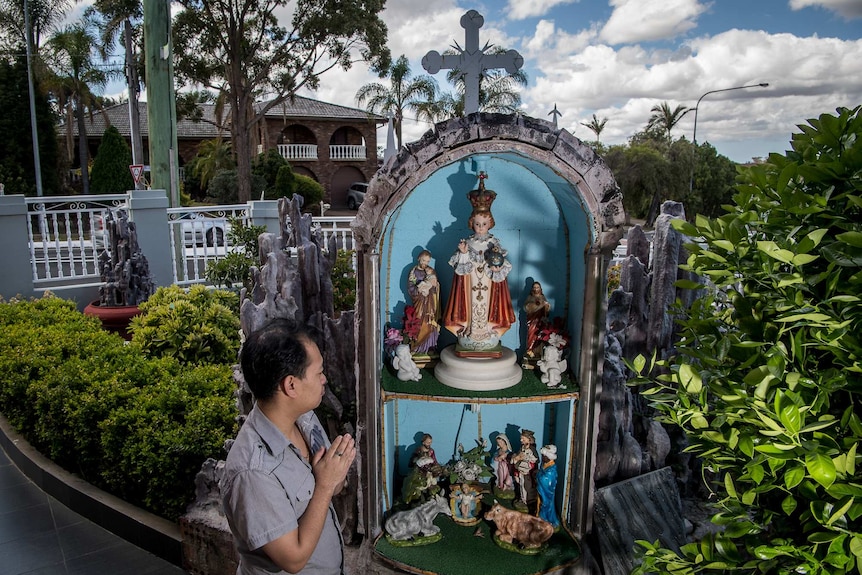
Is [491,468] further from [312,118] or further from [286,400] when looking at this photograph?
[312,118]

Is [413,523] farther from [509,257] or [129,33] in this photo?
[129,33]

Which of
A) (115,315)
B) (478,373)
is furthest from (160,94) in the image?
(478,373)

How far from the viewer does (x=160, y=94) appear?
37.0 ft

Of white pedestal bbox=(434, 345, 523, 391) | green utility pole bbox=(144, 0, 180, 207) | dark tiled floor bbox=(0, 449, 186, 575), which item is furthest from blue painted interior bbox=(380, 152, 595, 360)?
green utility pole bbox=(144, 0, 180, 207)

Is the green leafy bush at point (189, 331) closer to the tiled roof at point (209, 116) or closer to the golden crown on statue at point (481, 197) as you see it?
the golden crown on statue at point (481, 197)

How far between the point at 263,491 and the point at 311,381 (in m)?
0.43

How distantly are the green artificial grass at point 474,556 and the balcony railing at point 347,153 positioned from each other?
32.7 metres

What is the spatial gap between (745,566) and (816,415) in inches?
20.0

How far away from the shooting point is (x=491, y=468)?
4.10 m

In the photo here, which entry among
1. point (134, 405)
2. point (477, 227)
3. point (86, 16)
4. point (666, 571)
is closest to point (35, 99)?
point (86, 16)

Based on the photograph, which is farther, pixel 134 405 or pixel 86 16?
pixel 86 16

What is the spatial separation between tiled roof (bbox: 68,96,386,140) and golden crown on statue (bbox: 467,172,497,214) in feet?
96.8

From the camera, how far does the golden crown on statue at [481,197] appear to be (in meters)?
3.68

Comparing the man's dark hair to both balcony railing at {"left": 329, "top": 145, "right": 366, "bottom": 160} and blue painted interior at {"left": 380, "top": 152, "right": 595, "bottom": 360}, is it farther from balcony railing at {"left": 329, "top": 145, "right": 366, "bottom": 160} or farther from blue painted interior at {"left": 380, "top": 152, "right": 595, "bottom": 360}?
balcony railing at {"left": 329, "top": 145, "right": 366, "bottom": 160}
